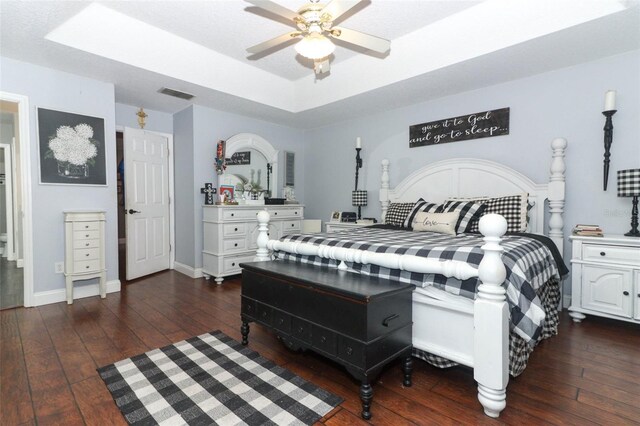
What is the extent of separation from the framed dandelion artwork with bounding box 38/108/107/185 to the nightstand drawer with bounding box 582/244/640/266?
487 cm

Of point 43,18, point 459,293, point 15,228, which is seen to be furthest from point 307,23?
point 15,228

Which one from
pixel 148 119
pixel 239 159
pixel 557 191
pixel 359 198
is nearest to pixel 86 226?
pixel 148 119

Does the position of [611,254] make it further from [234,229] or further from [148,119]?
[148,119]

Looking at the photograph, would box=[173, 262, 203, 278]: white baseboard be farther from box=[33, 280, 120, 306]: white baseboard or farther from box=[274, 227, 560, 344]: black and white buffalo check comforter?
box=[274, 227, 560, 344]: black and white buffalo check comforter

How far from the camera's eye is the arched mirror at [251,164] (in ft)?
15.5

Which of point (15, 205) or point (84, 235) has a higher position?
point (15, 205)

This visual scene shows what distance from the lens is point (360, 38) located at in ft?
7.55

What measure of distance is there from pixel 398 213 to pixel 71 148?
12.0 feet

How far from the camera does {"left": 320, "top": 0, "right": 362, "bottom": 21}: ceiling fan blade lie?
1.88 metres

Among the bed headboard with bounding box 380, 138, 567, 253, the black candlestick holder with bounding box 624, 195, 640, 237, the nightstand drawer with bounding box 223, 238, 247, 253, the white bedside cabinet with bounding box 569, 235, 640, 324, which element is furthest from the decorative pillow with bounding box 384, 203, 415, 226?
the nightstand drawer with bounding box 223, 238, 247, 253

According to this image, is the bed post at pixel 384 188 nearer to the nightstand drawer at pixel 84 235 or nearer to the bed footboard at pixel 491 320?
the bed footboard at pixel 491 320

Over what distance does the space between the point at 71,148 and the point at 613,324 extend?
545 centimetres

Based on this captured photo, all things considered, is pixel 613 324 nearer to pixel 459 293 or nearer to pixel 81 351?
pixel 459 293

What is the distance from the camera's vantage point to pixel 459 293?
168cm
